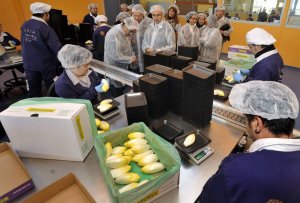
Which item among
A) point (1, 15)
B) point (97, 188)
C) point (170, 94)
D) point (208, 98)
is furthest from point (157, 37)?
point (1, 15)

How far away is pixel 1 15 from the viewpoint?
4.75 m

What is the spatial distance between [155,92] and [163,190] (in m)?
0.67

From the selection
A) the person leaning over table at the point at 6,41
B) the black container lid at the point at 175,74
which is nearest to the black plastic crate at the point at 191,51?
the black container lid at the point at 175,74

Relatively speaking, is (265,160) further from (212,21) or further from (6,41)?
(6,41)

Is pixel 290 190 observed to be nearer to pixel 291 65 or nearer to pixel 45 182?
pixel 45 182

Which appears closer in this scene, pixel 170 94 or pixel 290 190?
pixel 290 190

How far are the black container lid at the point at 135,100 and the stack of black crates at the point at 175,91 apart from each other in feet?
0.81

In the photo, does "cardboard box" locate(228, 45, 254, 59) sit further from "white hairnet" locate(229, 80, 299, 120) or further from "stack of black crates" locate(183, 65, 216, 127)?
"white hairnet" locate(229, 80, 299, 120)

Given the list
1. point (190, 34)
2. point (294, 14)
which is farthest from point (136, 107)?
point (294, 14)

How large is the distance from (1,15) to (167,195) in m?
5.88

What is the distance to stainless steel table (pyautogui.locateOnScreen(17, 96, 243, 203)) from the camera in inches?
37.4

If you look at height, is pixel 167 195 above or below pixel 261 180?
below

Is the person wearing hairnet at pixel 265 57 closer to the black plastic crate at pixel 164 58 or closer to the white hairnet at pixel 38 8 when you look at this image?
the black plastic crate at pixel 164 58

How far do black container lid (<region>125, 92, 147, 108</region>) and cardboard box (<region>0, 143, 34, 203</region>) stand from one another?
66 cm
